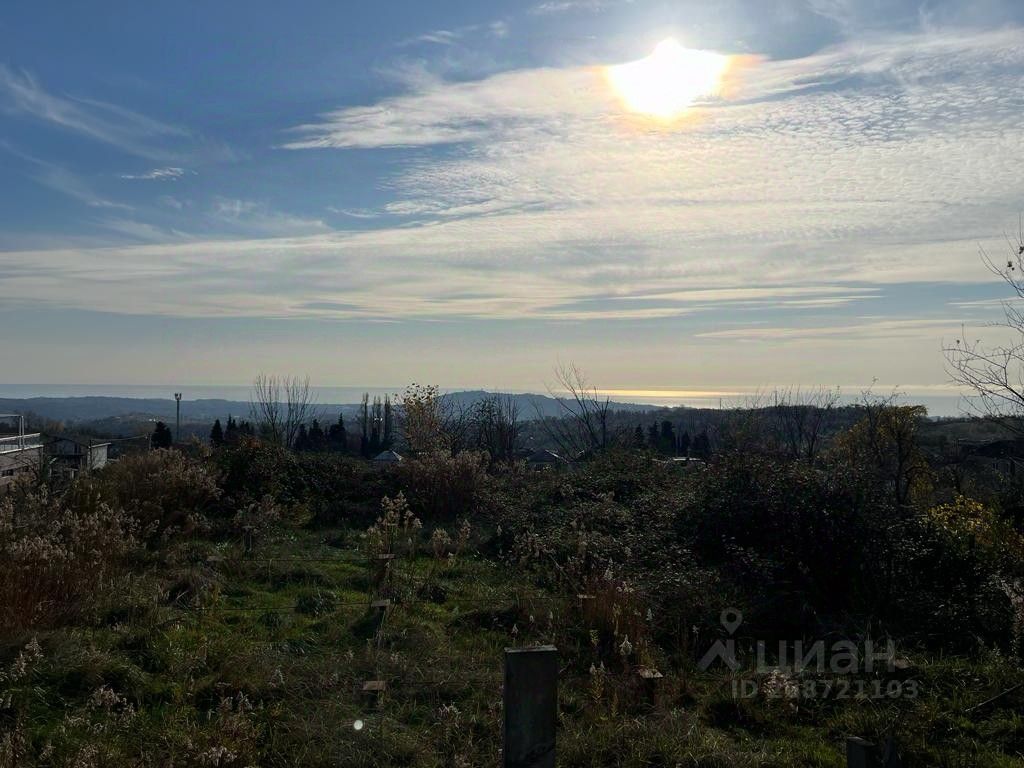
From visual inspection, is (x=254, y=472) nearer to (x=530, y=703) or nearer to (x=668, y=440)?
(x=530, y=703)

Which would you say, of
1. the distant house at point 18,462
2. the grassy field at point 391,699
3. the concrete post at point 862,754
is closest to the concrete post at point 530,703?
the concrete post at point 862,754

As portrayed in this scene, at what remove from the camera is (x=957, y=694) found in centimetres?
530

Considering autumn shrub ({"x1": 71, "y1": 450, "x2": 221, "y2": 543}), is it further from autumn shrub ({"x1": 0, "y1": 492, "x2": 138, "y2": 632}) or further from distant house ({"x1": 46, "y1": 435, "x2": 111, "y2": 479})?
autumn shrub ({"x1": 0, "y1": 492, "x2": 138, "y2": 632})

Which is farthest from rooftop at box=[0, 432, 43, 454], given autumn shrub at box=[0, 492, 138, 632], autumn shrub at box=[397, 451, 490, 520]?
autumn shrub at box=[0, 492, 138, 632]

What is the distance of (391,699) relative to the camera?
16.6 ft

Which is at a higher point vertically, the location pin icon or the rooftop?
the rooftop

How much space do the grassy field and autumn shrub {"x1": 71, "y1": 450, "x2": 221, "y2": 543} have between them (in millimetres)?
3040

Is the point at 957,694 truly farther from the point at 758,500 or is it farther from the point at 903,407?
the point at 903,407

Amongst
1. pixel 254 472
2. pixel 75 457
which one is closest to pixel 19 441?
pixel 75 457

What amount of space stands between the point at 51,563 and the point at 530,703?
4.71 metres

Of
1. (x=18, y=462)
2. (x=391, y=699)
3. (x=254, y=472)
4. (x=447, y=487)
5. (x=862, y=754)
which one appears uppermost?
(x=18, y=462)

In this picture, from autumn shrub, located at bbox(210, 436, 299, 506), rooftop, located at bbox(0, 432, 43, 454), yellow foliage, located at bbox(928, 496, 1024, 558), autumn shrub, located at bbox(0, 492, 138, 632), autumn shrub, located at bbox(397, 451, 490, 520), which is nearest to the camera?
autumn shrub, located at bbox(0, 492, 138, 632)

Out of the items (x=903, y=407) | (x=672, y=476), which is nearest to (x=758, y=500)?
(x=672, y=476)

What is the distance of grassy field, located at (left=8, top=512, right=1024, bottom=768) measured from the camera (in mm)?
4324
